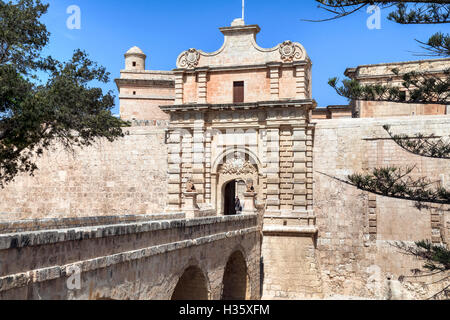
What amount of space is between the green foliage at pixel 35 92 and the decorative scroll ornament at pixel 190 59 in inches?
225

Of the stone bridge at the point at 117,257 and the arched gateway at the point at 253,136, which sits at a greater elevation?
the arched gateway at the point at 253,136

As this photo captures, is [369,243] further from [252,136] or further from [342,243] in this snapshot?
[252,136]

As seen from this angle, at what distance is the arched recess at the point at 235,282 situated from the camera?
1458cm

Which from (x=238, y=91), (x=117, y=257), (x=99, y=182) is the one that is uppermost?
(x=238, y=91)

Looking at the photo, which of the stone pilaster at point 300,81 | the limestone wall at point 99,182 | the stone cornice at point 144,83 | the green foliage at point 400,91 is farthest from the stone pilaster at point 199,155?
the stone cornice at point 144,83

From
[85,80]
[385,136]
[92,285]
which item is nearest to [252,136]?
[385,136]

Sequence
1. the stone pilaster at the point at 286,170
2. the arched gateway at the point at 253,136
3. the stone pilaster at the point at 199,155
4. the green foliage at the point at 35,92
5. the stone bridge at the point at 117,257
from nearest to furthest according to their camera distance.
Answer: the stone bridge at the point at 117,257 → the green foliage at the point at 35,92 → the arched gateway at the point at 253,136 → the stone pilaster at the point at 286,170 → the stone pilaster at the point at 199,155

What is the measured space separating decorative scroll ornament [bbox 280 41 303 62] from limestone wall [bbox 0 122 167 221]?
537 centimetres

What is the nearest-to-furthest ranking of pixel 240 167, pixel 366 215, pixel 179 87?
pixel 366 215 → pixel 240 167 → pixel 179 87

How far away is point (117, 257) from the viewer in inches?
280

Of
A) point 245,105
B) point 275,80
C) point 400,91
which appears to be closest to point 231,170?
point 245,105

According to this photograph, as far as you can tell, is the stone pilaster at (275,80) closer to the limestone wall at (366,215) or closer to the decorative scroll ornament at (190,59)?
the limestone wall at (366,215)

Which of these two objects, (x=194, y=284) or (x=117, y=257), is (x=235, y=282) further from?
(x=117, y=257)

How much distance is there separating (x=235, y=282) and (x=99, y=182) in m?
7.58
